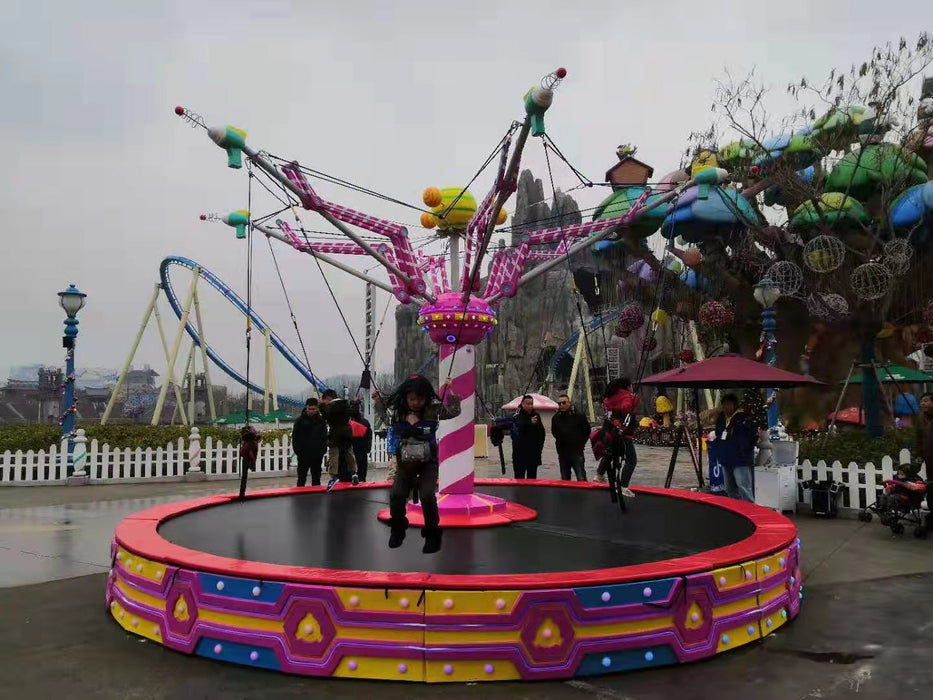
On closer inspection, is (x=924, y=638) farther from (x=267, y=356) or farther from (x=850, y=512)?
(x=267, y=356)

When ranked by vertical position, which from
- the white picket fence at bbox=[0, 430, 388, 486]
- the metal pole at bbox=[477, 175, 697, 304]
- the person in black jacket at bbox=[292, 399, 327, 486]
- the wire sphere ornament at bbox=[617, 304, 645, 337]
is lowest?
the white picket fence at bbox=[0, 430, 388, 486]

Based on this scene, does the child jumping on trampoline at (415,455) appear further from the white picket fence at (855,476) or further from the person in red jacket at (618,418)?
the white picket fence at (855,476)

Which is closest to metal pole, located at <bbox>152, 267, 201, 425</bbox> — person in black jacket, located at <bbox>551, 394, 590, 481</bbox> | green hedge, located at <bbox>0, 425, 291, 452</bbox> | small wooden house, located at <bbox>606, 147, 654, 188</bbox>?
green hedge, located at <bbox>0, 425, 291, 452</bbox>

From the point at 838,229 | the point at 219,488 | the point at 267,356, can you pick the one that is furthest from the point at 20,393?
the point at 838,229

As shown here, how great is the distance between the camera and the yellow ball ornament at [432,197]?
7.65 meters

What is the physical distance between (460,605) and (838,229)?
50.7ft

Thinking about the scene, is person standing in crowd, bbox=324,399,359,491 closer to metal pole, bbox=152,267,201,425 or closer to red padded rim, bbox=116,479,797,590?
red padded rim, bbox=116,479,797,590

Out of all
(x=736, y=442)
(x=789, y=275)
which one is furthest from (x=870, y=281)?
(x=736, y=442)

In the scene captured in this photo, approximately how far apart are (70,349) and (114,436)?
2420mm

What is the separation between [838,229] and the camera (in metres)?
16.0

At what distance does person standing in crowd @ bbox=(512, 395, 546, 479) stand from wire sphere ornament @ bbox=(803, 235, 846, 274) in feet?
22.4

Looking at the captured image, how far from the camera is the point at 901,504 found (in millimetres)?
8180

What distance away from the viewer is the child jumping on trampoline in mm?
4656

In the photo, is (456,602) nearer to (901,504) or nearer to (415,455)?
(415,455)
